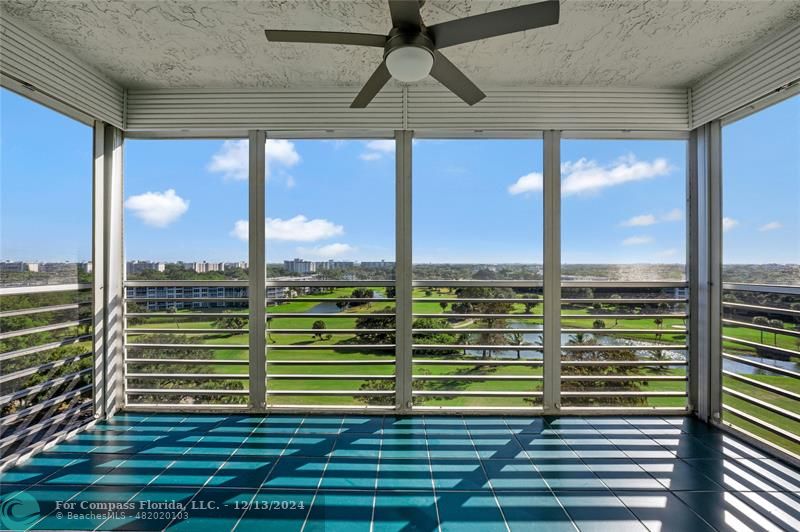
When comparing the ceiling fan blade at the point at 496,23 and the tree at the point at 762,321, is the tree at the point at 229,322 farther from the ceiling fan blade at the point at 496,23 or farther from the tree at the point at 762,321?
the tree at the point at 762,321

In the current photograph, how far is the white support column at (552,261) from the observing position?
3.42m

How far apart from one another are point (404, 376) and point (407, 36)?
2.74 meters

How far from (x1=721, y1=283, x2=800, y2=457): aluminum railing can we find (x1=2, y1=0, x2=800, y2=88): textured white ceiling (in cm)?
197

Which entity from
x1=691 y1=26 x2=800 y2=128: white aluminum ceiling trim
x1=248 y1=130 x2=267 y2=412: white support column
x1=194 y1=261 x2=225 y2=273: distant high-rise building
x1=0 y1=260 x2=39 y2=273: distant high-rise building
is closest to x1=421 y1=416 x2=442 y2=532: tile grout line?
x1=248 y1=130 x2=267 y2=412: white support column

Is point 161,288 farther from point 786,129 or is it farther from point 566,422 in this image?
point 786,129

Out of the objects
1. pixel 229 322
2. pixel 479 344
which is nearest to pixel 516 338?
pixel 479 344

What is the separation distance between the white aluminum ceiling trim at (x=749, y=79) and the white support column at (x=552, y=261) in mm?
1244

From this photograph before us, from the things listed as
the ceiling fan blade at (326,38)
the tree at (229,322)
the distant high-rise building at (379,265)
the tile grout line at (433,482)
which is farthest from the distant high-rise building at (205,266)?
the tile grout line at (433,482)

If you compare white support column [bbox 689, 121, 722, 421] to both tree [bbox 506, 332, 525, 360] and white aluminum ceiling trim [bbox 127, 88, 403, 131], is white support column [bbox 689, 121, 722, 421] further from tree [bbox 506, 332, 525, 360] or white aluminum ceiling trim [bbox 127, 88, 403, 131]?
white aluminum ceiling trim [bbox 127, 88, 403, 131]

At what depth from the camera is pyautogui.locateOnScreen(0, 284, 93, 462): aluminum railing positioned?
8.36 ft

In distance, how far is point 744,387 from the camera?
3.02 m

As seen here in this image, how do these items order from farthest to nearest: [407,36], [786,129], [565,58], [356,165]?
[356,165]
[565,58]
[786,129]
[407,36]

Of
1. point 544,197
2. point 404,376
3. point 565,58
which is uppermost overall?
point 565,58

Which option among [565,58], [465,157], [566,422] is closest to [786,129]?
[565,58]
